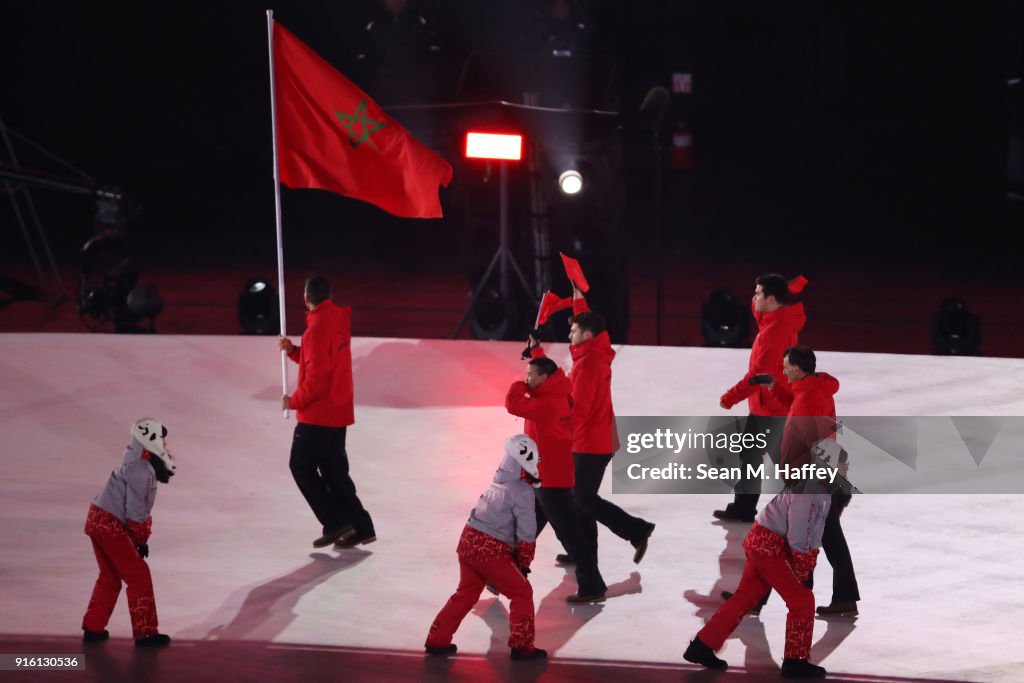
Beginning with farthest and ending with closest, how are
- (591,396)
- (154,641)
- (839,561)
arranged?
(591,396)
(839,561)
(154,641)

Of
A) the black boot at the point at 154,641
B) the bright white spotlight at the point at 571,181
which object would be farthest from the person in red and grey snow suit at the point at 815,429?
the bright white spotlight at the point at 571,181

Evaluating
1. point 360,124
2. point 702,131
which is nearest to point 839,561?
point 360,124

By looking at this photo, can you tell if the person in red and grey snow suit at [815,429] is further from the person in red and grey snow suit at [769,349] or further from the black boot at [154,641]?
the black boot at [154,641]

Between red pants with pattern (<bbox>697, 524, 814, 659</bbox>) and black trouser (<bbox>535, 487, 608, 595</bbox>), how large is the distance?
1021 millimetres

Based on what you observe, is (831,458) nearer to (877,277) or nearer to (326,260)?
(877,277)

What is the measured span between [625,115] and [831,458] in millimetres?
13340

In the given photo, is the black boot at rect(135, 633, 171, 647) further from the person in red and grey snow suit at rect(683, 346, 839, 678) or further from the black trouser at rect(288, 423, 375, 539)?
the person in red and grey snow suit at rect(683, 346, 839, 678)

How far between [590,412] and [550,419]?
0.33 metres

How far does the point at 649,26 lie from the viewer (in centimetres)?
2091

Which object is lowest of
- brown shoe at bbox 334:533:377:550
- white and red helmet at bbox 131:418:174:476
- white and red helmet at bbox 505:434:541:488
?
brown shoe at bbox 334:533:377:550

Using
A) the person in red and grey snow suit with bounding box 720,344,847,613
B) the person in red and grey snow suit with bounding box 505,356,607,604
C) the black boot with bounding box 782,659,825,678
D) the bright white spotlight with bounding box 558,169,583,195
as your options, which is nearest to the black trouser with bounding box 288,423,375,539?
the person in red and grey snow suit with bounding box 505,356,607,604

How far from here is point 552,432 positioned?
22.5 feet

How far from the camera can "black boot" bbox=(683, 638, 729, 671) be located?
6.16 m

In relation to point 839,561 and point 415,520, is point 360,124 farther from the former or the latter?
point 839,561
